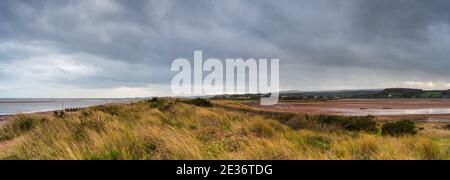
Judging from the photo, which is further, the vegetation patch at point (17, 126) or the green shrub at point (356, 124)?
the green shrub at point (356, 124)

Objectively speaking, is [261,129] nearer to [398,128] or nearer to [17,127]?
[398,128]

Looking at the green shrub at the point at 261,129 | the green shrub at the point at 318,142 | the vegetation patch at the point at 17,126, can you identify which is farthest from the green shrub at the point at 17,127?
the green shrub at the point at 318,142

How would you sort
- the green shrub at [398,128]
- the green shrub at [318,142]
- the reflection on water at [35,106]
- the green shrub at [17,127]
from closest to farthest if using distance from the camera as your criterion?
the green shrub at [318,142] < the green shrub at [17,127] < the green shrub at [398,128] < the reflection on water at [35,106]

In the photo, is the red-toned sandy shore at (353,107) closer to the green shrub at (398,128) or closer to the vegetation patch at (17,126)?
the green shrub at (398,128)

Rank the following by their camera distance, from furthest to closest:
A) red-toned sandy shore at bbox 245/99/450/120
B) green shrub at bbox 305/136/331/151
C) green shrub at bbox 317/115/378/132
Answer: red-toned sandy shore at bbox 245/99/450/120
green shrub at bbox 317/115/378/132
green shrub at bbox 305/136/331/151

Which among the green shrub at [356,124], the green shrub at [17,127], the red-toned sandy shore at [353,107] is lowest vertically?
the red-toned sandy shore at [353,107]

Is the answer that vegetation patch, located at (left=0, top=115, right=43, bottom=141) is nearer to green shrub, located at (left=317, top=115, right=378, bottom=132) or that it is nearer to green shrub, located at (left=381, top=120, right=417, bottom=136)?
green shrub, located at (left=317, top=115, right=378, bottom=132)

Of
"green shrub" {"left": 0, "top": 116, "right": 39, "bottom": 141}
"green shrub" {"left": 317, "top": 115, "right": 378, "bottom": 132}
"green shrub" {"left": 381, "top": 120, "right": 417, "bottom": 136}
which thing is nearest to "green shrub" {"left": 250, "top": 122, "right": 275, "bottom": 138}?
"green shrub" {"left": 381, "top": 120, "right": 417, "bottom": 136}

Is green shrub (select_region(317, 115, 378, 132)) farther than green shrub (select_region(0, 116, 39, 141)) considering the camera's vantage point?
Yes

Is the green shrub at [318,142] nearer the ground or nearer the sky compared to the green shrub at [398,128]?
nearer the sky

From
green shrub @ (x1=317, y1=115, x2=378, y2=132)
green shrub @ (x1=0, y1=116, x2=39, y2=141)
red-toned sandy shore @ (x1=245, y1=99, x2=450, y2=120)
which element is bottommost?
red-toned sandy shore @ (x1=245, y1=99, x2=450, y2=120)

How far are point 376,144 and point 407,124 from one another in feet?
33.9
